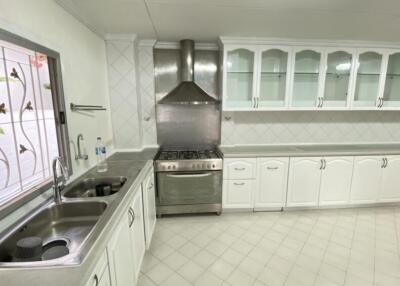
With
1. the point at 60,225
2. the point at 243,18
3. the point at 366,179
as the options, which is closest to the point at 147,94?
the point at 243,18

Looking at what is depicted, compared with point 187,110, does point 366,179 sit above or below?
below

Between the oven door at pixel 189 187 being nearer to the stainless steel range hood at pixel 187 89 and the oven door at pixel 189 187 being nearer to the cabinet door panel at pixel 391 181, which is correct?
the stainless steel range hood at pixel 187 89

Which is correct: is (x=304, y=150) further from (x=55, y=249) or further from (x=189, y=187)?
(x=55, y=249)

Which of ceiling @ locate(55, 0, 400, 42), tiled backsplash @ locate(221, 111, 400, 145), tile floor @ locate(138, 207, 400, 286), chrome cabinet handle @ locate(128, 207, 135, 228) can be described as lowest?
tile floor @ locate(138, 207, 400, 286)

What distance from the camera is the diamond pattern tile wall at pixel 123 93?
2.61 m

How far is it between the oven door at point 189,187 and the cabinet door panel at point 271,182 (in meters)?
0.54

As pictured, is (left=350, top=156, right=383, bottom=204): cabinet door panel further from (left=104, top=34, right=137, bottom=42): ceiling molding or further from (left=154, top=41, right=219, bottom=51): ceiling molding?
(left=104, top=34, right=137, bottom=42): ceiling molding

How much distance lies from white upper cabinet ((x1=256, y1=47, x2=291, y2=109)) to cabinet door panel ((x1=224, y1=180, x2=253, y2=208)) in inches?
40.7

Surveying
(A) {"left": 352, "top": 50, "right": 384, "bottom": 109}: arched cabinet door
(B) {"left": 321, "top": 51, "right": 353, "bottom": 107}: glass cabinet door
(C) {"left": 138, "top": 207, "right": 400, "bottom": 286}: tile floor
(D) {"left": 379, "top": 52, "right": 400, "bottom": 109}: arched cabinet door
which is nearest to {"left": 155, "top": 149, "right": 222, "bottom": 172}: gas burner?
(C) {"left": 138, "top": 207, "right": 400, "bottom": 286}: tile floor

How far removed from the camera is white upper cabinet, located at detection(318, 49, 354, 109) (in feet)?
9.34

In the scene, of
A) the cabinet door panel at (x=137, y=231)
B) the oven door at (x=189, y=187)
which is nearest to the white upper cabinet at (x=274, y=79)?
the oven door at (x=189, y=187)

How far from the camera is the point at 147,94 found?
2.98 metres

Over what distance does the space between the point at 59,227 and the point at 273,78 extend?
2.81m

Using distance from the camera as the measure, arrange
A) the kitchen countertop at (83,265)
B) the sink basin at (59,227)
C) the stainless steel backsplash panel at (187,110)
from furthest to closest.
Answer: the stainless steel backsplash panel at (187,110), the sink basin at (59,227), the kitchen countertop at (83,265)
